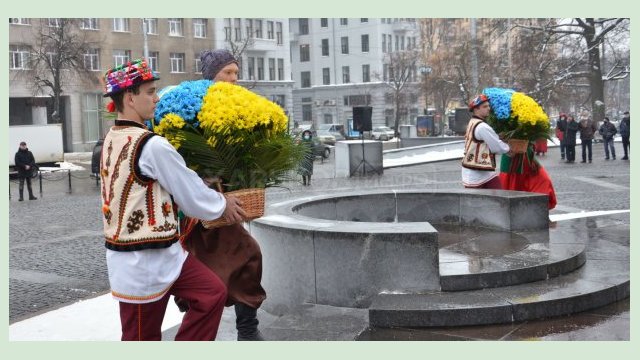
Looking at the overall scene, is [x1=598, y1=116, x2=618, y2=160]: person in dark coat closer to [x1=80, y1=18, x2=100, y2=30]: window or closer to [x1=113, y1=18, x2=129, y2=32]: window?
[x1=80, y1=18, x2=100, y2=30]: window

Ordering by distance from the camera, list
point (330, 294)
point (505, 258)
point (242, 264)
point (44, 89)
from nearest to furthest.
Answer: point (242, 264), point (330, 294), point (505, 258), point (44, 89)

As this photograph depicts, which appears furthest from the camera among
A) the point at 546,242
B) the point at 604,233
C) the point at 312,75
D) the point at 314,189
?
the point at 312,75

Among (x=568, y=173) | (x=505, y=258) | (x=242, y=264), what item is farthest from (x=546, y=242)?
(x=568, y=173)

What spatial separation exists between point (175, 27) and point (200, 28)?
8.36 ft

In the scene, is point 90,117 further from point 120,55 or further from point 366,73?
point 366,73

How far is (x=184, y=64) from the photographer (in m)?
57.8

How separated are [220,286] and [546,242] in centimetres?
482

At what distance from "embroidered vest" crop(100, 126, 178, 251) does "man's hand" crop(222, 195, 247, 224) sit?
419 mm

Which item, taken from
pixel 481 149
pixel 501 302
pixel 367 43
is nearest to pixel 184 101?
pixel 501 302

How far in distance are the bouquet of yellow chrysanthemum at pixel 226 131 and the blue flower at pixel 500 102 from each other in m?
5.41

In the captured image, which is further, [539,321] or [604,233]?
[604,233]

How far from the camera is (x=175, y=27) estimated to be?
186 feet

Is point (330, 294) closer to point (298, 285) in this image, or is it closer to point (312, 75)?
point (298, 285)

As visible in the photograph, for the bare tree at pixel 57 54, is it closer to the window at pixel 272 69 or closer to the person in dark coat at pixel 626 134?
the window at pixel 272 69
